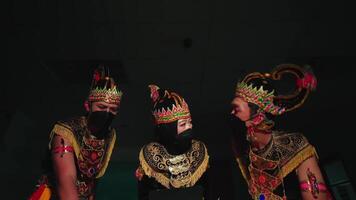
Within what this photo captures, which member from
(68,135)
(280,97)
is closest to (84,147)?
(68,135)

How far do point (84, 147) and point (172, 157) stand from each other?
0.72 m

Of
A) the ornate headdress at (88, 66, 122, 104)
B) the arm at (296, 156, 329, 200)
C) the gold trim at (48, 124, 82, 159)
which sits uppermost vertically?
the ornate headdress at (88, 66, 122, 104)

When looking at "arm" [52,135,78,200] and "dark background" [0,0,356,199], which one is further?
"dark background" [0,0,356,199]

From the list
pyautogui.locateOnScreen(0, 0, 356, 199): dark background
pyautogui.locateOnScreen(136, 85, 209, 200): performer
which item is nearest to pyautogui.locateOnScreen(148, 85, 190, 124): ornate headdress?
pyautogui.locateOnScreen(136, 85, 209, 200): performer

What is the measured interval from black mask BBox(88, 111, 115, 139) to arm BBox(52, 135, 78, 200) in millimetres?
232

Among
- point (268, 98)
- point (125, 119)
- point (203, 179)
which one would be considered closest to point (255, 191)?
point (203, 179)

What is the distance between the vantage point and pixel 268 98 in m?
2.65

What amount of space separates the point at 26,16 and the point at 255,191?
2.89 meters

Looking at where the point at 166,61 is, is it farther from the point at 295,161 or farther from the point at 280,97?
the point at 295,161

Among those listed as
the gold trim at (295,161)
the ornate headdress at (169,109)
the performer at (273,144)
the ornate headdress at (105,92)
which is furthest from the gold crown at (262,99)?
the ornate headdress at (105,92)

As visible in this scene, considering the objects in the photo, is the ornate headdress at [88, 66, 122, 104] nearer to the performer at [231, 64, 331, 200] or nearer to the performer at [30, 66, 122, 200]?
the performer at [30, 66, 122, 200]

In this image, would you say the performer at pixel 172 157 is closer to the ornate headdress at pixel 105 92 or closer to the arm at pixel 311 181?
the ornate headdress at pixel 105 92

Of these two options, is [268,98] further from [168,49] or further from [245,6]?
[168,49]

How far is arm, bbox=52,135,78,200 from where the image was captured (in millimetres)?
2527
